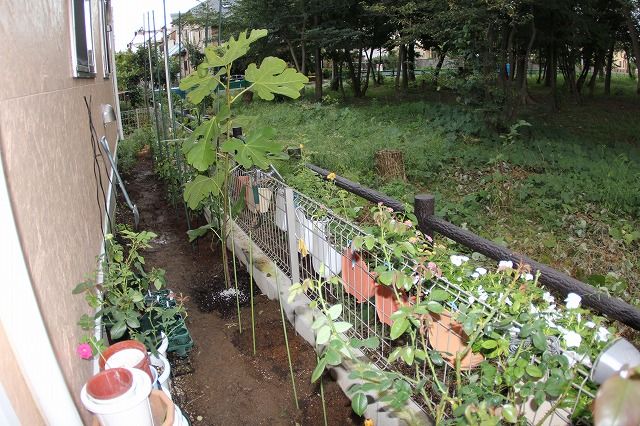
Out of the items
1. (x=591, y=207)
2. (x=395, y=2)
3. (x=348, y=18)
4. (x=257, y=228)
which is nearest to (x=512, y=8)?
(x=591, y=207)

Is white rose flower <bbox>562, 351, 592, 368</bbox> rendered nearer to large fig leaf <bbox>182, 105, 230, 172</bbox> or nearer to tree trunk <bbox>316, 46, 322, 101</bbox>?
large fig leaf <bbox>182, 105, 230, 172</bbox>

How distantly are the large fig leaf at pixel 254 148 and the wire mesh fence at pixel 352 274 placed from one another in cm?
30

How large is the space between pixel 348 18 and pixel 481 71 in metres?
10.0

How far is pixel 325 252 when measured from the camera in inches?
104

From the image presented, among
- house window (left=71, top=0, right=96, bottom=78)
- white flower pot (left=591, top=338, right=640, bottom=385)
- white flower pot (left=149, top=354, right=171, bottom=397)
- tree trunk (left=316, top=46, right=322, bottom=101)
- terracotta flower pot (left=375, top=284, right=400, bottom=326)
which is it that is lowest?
Answer: white flower pot (left=149, top=354, right=171, bottom=397)

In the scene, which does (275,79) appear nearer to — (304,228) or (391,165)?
(304,228)

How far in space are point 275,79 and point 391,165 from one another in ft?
13.8

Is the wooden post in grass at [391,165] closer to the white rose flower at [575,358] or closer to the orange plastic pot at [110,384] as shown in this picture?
the white rose flower at [575,358]

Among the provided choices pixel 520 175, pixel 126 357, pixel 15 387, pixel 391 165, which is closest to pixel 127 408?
pixel 15 387

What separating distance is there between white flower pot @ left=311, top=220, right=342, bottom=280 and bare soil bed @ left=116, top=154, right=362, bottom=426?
1.75 feet

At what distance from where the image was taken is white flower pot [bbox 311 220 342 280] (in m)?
2.56

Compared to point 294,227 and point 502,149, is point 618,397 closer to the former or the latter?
point 294,227

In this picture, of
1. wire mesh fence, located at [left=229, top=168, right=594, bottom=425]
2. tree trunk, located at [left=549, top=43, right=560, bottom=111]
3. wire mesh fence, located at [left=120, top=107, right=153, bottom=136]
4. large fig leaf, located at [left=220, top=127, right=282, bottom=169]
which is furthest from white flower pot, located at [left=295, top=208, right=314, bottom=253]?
tree trunk, located at [left=549, top=43, right=560, bottom=111]

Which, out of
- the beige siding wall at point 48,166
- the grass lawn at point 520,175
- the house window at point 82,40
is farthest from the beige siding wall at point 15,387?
the house window at point 82,40
